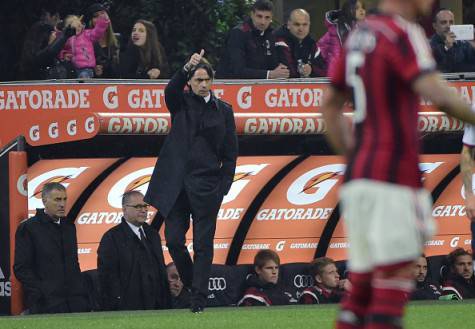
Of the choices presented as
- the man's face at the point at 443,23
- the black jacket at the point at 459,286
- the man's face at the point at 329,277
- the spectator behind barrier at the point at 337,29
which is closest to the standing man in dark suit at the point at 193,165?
the man's face at the point at 329,277

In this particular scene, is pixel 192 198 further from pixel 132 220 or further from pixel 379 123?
pixel 379 123

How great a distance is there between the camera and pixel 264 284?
567 inches

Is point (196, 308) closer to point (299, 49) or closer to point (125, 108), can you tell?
point (125, 108)

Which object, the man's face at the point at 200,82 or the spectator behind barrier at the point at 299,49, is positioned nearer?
the man's face at the point at 200,82

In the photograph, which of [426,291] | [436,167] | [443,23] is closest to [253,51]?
[436,167]

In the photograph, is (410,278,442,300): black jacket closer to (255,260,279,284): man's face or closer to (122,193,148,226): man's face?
(255,260,279,284): man's face

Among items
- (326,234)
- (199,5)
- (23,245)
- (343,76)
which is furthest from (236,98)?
(343,76)

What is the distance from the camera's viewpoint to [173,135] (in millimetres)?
12883

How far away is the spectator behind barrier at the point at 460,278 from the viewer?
49.5ft

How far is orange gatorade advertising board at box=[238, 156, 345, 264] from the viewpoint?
15.3 m

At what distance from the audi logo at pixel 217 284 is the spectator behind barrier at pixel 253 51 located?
203cm

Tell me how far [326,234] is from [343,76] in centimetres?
906

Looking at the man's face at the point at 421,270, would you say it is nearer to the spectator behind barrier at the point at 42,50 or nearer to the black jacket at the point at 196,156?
the black jacket at the point at 196,156

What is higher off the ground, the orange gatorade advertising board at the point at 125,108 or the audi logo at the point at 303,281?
the orange gatorade advertising board at the point at 125,108
